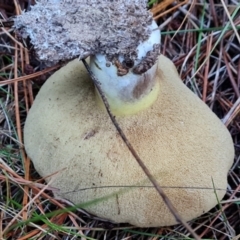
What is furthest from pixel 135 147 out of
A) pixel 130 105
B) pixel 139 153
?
pixel 130 105

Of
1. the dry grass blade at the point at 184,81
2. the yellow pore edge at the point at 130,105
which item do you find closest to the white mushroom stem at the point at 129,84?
the yellow pore edge at the point at 130,105

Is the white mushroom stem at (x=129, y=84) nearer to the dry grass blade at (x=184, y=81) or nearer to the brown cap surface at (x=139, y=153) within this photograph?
the brown cap surface at (x=139, y=153)

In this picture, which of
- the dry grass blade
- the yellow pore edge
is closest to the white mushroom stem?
the yellow pore edge

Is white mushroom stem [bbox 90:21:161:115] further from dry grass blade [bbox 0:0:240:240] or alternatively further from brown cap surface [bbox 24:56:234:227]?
dry grass blade [bbox 0:0:240:240]

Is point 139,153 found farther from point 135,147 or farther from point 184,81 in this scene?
point 184,81

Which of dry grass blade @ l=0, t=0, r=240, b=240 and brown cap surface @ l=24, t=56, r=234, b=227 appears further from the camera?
dry grass blade @ l=0, t=0, r=240, b=240

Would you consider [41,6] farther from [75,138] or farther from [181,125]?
[181,125]

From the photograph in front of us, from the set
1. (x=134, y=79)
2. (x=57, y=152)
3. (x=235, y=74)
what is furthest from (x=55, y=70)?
(x=235, y=74)
